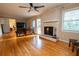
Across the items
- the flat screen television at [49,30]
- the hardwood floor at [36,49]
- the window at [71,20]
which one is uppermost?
the window at [71,20]

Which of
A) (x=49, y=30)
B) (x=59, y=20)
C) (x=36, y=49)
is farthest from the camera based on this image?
(x=49, y=30)

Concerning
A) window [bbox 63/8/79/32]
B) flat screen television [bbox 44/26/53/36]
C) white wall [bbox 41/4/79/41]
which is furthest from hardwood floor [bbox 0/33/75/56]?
flat screen television [bbox 44/26/53/36]

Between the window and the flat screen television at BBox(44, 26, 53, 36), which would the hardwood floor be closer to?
the window

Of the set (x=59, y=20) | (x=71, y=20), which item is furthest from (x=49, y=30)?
(x=71, y=20)

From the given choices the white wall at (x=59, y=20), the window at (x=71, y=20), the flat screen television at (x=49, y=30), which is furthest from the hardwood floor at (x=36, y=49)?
the flat screen television at (x=49, y=30)

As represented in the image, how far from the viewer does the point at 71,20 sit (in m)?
5.55

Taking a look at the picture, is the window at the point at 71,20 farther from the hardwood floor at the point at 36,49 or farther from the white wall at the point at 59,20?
the hardwood floor at the point at 36,49

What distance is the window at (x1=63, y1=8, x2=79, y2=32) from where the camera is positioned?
5223mm

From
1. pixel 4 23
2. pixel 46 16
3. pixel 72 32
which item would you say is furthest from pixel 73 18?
pixel 4 23

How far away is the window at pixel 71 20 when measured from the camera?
5223 mm

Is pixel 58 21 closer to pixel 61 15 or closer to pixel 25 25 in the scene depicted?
pixel 61 15

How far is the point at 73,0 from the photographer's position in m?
1.17

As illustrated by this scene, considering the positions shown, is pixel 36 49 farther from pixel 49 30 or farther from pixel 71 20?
pixel 49 30

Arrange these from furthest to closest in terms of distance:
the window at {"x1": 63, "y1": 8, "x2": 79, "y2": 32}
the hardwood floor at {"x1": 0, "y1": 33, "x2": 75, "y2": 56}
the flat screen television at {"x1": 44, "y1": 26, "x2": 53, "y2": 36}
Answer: the flat screen television at {"x1": 44, "y1": 26, "x2": 53, "y2": 36}, the window at {"x1": 63, "y1": 8, "x2": 79, "y2": 32}, the hardwood floor at {"x1": 0, "y1": 33, "x2": 75, "y2": 56}
